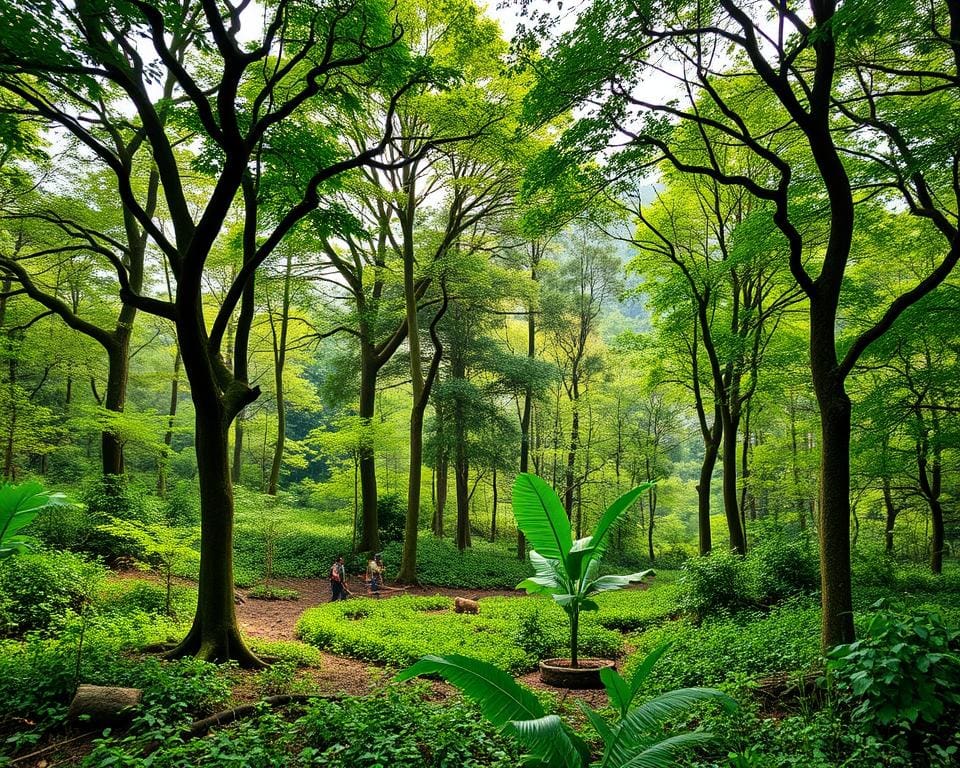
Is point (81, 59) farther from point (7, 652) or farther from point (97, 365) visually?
point (97, 365)

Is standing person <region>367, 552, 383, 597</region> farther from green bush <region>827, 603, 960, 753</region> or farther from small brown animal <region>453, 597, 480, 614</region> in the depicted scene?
green bush <region>827, 603, 960, 753</region>

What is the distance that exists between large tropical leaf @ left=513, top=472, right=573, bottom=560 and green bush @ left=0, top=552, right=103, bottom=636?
18.1 feet

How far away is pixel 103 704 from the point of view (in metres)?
4.64

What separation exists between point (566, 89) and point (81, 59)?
589 centimetres

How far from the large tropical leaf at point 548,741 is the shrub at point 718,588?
7403 mm

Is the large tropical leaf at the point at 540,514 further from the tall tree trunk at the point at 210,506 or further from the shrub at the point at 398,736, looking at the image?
the tall tree trunk at the point at 210,506

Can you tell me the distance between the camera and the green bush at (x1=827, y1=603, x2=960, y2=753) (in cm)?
372

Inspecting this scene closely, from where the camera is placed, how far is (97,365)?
2025cm

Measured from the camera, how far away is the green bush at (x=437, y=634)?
811 centimetres

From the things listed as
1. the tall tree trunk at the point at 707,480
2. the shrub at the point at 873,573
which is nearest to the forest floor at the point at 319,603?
the tall tree trunk at the point at 707,480

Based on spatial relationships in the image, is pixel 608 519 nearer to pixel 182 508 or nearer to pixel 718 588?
pixel 718 588

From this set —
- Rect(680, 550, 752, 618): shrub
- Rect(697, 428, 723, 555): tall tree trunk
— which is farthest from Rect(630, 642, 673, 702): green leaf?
Rect(697, 428, 723, 555): tall tree trunk

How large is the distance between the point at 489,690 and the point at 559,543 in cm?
303

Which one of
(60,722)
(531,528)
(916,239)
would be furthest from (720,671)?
(916,239)
